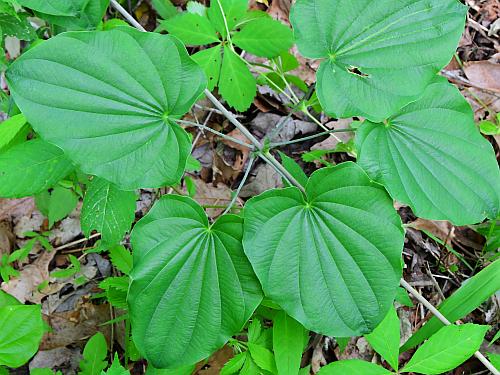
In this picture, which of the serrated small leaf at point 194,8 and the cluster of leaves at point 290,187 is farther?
the serrated small leaf at point 194,8

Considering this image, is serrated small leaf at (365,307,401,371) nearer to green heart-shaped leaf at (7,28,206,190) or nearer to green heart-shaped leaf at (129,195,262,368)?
green heart-shaped leaf at (129,195,262,368)

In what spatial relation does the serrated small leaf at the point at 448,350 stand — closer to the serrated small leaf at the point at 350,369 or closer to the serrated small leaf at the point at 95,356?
the serrated small leaf at the point at 350,369

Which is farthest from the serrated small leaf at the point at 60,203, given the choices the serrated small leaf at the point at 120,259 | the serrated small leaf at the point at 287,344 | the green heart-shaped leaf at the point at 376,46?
the green heart-shaped leaf at the point at 376,46

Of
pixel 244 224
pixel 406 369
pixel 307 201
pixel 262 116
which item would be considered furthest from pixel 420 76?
pixel 262 116

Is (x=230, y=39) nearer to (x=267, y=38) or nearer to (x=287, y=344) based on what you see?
(x=267, y=38)

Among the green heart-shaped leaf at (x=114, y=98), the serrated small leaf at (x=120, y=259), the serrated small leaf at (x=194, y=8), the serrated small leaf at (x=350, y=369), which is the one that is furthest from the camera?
the serrated small leaf at (x=194, y=8)

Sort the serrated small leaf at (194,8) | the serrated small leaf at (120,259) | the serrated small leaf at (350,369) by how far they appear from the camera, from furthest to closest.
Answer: the serrated small leaf at (194,8)
the serrated small leaf at (120,259)
the serrated small leaf at (350,369)

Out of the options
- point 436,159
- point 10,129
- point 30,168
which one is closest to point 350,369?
point 436,159

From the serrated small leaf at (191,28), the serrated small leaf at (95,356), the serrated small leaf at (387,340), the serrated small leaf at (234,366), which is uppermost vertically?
the serrated small leaf at (191,28)
